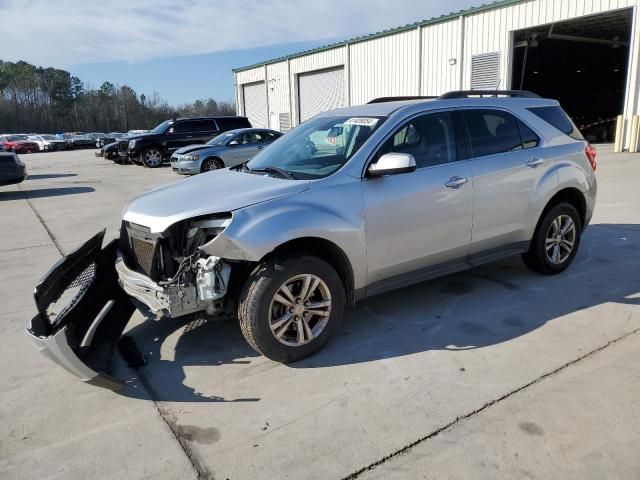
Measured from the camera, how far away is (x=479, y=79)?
19.5 m

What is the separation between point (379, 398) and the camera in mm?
3092

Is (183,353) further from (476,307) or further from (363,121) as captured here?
(476,307)

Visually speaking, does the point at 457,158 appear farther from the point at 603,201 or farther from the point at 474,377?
the point at 603,201

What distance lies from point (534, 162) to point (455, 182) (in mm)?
1077

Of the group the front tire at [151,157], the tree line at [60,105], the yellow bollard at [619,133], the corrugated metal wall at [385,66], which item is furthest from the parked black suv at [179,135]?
the tree line at [60,105]

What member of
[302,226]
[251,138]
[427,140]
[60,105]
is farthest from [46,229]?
[60,105]

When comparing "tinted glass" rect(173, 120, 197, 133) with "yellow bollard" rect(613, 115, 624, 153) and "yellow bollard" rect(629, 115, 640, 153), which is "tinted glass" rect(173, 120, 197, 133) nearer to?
"yellow bollard" rect(613, 115, 624, 153)

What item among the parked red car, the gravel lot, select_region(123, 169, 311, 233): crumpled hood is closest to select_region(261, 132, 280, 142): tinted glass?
the gravel lot

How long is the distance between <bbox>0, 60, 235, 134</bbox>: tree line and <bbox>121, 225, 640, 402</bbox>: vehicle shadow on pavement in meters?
88.2

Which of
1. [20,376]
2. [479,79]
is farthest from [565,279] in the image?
[479,79]

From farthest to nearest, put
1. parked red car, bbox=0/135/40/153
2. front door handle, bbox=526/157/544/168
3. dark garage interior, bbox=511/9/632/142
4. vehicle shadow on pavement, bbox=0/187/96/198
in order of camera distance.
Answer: parked red car, bbox=0/135/40/153 < dark garage interior, bbox=511/9/632/142 < vehicle shadow on pavement, bbox=0/187/96/198 < front door handle, bbox=526/157/544/168

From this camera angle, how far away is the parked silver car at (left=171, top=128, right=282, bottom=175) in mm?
14586

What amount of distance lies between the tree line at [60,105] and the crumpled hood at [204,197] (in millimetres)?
87833

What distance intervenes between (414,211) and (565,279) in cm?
214
